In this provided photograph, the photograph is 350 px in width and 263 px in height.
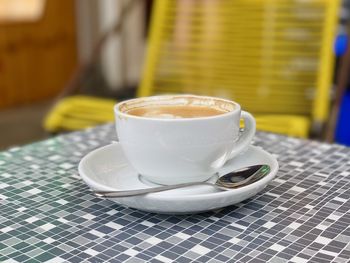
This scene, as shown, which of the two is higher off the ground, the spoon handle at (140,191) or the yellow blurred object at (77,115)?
the spoon handle at (140,191)

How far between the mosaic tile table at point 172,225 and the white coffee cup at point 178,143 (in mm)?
43

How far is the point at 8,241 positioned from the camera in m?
0.46

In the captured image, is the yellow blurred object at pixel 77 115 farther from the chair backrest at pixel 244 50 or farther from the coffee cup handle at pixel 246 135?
the coffee cup handle at pixel 246 135

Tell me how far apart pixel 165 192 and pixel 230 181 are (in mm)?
69

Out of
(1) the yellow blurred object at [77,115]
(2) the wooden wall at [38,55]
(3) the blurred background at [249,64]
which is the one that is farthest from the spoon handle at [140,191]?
(2) the wooden wall at [38,55]

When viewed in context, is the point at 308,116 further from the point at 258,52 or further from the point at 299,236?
the point at 299,236

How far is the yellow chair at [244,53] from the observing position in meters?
1.48

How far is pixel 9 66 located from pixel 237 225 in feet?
8.88

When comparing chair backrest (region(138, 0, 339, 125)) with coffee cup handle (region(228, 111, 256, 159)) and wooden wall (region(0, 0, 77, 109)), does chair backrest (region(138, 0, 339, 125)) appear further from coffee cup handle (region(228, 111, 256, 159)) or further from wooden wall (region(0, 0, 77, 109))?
wooden wall (region(0, 0, 77, 109))

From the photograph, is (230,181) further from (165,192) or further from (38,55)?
(38,55)

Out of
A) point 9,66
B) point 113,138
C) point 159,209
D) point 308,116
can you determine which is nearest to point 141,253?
point 159,209

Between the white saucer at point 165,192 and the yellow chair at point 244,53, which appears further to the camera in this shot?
the yellow chair at point 244,53

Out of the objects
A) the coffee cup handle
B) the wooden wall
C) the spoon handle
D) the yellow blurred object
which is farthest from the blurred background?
the wooden wall

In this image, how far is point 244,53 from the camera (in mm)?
1579
